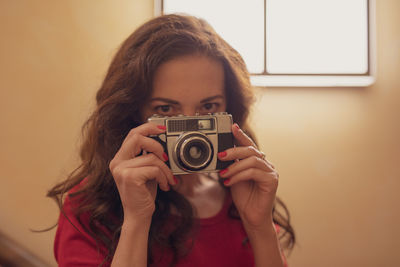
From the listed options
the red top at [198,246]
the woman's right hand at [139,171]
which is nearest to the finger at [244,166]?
the woman's right hand at [139,171]

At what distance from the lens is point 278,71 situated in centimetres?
119

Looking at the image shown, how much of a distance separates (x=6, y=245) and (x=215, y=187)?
2.71ft

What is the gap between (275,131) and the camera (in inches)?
48.8

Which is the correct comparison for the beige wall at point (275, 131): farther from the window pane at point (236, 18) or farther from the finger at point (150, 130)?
the finger at point (150, 130)

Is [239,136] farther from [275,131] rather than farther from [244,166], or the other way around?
[275,131]

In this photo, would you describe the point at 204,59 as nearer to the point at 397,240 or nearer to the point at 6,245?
the point at 6,245

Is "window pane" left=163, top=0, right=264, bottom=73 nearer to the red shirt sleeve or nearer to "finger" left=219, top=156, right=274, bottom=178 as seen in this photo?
"finger" left=219, top=156, right=274, bottom=178

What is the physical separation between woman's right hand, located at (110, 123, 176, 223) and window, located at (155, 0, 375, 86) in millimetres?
675

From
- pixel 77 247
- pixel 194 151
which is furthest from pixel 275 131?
pixel 77 247

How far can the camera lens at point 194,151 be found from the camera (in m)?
0.62

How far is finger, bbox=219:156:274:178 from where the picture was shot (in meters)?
0.66

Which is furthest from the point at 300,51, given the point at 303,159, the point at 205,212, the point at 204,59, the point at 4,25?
the point at 4,25

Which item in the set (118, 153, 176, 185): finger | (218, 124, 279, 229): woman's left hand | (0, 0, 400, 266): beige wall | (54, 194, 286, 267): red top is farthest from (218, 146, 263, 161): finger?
(0, 0, 400, 266): beige wall

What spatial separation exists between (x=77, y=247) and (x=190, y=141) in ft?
1.19
